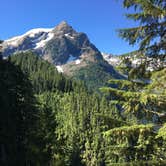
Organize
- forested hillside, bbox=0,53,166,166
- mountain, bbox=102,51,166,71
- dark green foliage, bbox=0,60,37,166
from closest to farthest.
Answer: forested hillside, bbox=0,53,166,166 → mountain, bbox=102,51,166,71 → dark green foliage, bbox=0,60,37,166

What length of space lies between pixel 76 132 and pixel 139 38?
366 feet

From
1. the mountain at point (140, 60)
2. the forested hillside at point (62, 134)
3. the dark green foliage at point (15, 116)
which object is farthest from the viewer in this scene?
the dark green foliage at point (15, 116)

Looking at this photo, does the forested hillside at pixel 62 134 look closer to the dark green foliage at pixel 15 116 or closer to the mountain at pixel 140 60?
the dark green foliage at pixel 15 116

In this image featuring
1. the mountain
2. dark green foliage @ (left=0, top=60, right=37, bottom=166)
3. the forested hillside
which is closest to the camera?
the forested hillside

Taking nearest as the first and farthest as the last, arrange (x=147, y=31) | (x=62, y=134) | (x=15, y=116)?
(x=147, y=31) < (x=15, y=116) < (x=62, y=134)

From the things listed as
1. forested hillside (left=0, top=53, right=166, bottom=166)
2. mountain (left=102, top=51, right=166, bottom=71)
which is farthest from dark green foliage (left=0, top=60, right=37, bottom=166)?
mountain (left=102, top=51, right=166, bottom=71)

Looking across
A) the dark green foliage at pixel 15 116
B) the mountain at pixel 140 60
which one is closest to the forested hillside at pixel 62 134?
the dark green foliage at pixel 15 116

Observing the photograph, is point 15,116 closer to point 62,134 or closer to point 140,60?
point 62,134

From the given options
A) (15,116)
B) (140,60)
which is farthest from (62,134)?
(140,60)

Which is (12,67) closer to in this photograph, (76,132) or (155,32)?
(155,32)

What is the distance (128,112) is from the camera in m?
12.9

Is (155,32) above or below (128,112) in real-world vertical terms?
above

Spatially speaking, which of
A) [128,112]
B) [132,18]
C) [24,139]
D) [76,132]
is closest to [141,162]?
[128,112]

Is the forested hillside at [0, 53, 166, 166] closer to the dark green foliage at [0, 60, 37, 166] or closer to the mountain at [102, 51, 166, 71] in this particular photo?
the dark green foliage at [0, 60, 37, 166]
